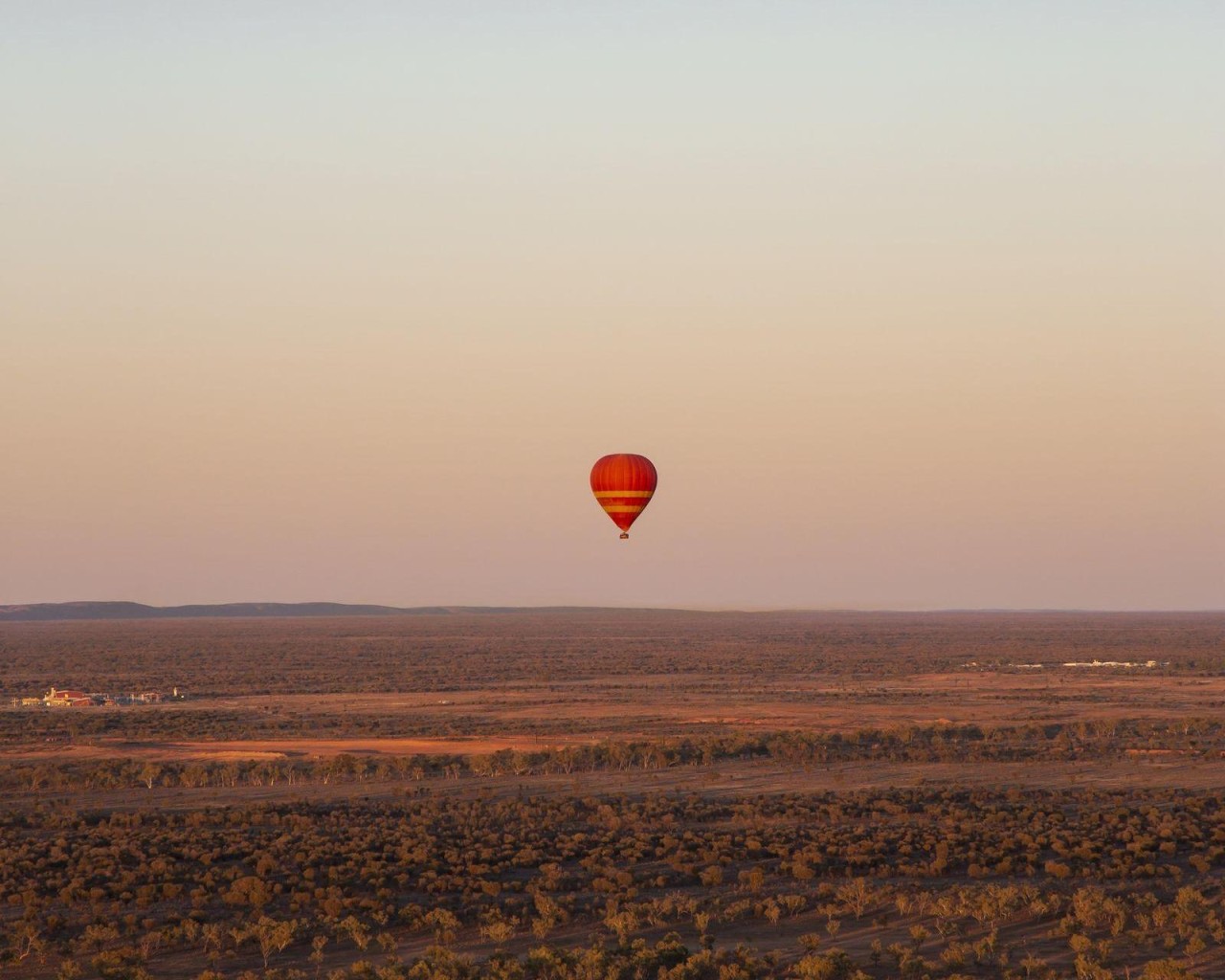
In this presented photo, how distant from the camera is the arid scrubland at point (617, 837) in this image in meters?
19.5

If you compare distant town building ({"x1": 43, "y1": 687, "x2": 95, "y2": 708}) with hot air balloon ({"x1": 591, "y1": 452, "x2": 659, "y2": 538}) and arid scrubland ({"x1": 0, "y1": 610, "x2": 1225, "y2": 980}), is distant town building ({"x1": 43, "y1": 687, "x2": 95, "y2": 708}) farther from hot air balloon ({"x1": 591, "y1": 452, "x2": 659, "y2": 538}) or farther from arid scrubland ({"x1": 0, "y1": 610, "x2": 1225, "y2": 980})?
hot air balloon ({"x1": 591, "y1": 452, "x2": 659, "y2": 538})

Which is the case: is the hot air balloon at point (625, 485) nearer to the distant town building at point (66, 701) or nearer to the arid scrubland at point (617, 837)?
the arid scrubland at point (617, 837)

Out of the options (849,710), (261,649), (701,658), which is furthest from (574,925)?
(261,649)

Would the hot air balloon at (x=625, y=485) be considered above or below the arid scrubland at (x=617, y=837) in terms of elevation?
above

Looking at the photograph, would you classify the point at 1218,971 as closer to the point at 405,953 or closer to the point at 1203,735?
the point at 405,953

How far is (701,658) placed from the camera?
104 meters

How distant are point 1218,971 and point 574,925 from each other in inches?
319

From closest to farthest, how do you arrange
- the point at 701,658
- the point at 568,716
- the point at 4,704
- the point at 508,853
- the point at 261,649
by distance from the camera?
1. the point at 508,853
2. the point at 568,716
3. the point at 4,704
4. the point at 701,658
5. the point at 261,649

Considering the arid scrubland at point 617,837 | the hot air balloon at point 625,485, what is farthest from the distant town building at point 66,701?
the hot air balloon at point 625,485

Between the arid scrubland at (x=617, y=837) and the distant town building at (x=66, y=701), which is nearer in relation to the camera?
the arid scrubland at (x=617, y=837)

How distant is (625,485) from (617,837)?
1779 centimetres

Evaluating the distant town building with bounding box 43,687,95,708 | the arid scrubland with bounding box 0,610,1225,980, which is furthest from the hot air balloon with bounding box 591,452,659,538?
the distant town building with bounding box 43,687,95,708

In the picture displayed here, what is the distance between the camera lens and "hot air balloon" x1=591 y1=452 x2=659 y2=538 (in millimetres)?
44719

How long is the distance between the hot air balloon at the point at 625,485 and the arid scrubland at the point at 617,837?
6626 millimetres
